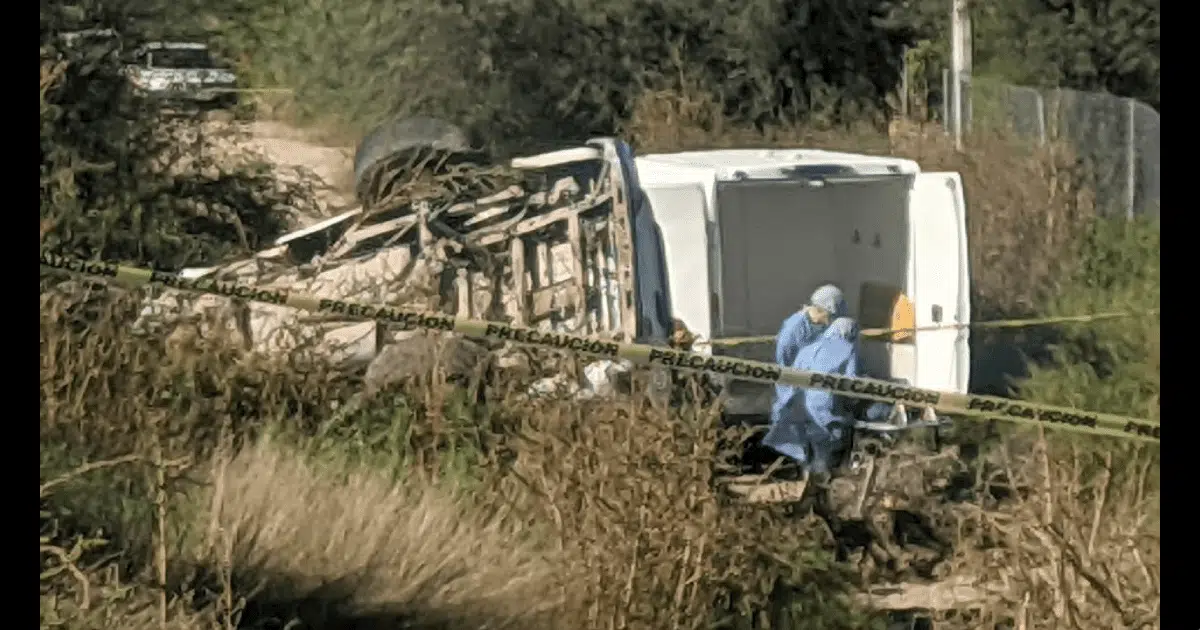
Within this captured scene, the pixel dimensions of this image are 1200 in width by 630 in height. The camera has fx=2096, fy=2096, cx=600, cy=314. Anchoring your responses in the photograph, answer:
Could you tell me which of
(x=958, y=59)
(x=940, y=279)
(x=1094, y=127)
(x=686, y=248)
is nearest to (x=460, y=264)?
(x=686, y=248)

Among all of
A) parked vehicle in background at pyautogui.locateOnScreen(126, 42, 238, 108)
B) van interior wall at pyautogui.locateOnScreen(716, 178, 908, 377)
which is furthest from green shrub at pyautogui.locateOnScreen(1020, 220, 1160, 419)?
parked vehicle in background at pyautogui.locateOnScreen(126, 42, 238, 108)

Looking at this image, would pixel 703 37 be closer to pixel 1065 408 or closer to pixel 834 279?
pixel 834 279

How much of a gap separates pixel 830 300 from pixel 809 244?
150 millimetres

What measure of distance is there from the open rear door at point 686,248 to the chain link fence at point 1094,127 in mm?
686

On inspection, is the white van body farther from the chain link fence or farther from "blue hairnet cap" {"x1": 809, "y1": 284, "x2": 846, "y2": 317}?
the chain link fence

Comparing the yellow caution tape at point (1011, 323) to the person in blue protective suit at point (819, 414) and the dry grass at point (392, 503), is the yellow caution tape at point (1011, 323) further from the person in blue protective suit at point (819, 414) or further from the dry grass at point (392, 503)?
the dry grass at point (392, 503)

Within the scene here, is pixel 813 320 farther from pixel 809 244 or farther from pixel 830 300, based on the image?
pixel 809 244

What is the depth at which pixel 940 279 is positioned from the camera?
5.23 m

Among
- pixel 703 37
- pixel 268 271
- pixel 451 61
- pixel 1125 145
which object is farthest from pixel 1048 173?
pixel 268 271

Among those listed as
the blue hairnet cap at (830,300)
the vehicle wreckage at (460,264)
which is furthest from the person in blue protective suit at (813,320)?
the vehicle wreckage at (460,264)

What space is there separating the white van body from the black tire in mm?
475

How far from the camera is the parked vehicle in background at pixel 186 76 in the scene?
521 centimetres

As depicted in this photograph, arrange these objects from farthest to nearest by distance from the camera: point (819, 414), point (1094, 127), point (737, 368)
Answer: point (1094, 127)
point (819, 414)
point (737, 368)

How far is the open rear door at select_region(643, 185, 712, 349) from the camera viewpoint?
203 inches
